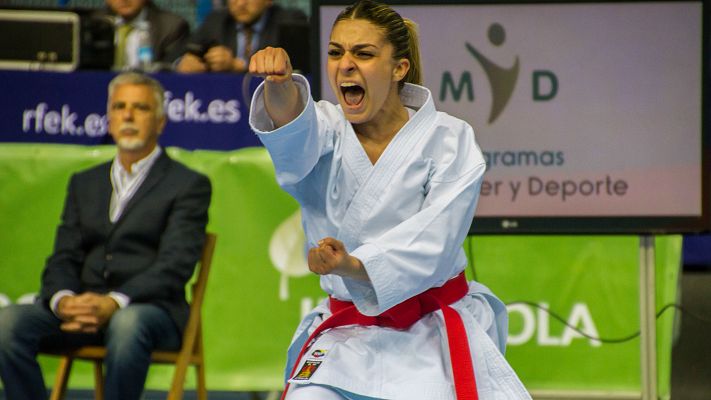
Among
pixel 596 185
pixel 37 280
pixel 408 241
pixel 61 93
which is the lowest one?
pixel 37 280

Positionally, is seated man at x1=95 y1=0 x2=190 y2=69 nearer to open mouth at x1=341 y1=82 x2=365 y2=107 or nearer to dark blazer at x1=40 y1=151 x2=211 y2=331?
dark blazer at x1=40 y1=151 x2=211 y2=331

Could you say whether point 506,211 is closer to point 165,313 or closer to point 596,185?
point 596,185

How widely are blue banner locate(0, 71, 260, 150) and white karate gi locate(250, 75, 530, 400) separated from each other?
9.91ft

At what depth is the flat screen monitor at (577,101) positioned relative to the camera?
426cm

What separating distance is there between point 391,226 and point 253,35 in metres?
4.38

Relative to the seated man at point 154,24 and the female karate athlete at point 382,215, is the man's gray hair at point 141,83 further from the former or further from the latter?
the seated man at point 154,24

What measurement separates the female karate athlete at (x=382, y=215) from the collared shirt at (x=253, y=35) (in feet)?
13.4

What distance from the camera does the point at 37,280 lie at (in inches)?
209

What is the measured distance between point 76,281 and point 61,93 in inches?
71.0

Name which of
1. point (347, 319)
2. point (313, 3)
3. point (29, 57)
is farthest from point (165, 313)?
point (29, 57)

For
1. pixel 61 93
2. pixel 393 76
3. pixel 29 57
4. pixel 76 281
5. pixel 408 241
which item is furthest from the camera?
pixel 29 57

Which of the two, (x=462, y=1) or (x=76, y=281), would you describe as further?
(x=76, y=281)

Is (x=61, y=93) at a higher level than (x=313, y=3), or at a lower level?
lower

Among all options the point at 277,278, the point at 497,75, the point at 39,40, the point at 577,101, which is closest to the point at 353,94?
the point at 497,75
